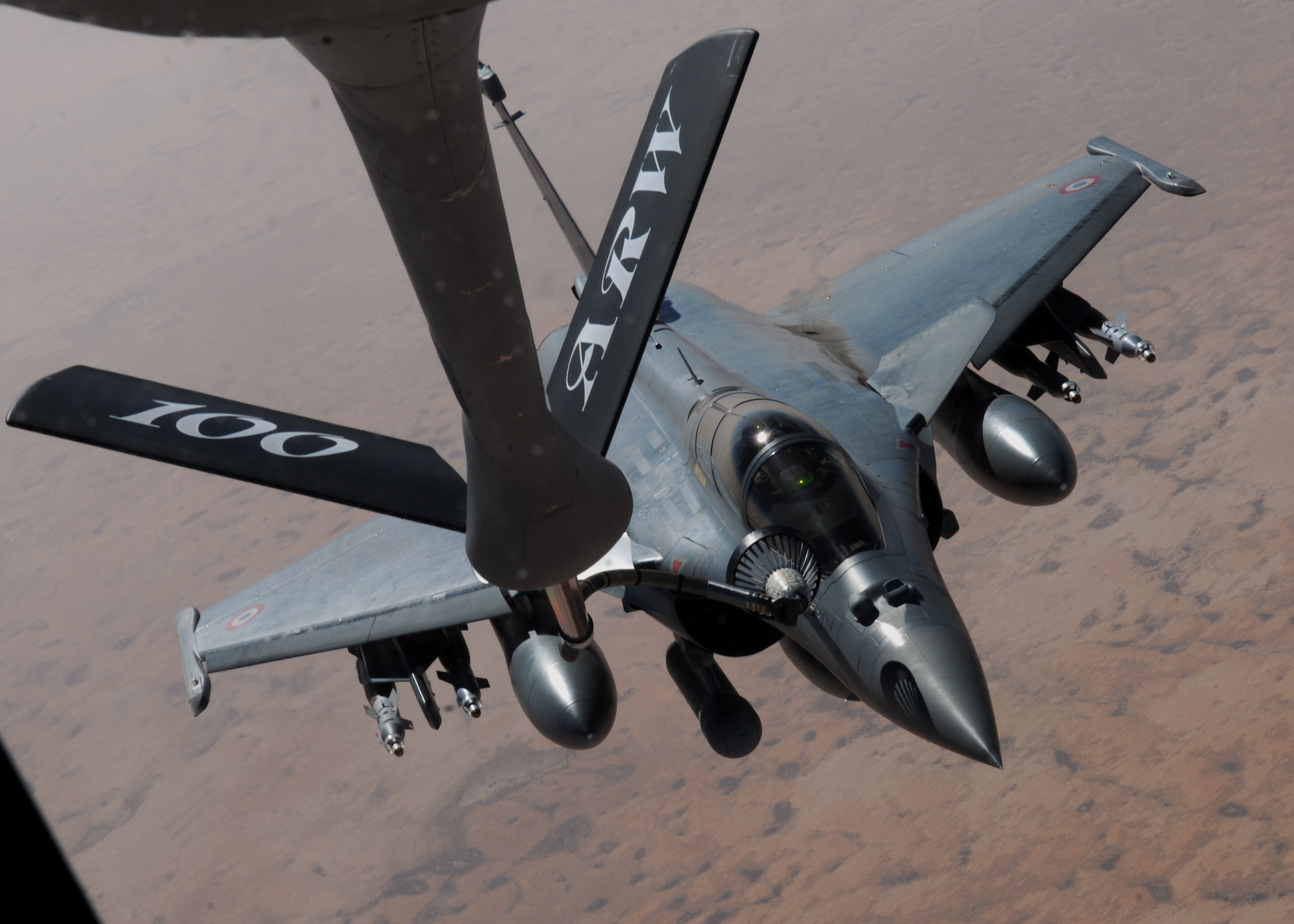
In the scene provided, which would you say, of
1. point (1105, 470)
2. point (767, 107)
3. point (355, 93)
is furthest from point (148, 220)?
point (355, 93)

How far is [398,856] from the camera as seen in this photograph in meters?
29.9

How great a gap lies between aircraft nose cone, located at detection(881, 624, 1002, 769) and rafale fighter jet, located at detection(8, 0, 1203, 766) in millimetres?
32

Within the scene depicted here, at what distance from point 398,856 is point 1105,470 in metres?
24.4

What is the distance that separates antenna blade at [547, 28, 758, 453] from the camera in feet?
16.0

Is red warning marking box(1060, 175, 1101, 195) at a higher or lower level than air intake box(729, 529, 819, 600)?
higher

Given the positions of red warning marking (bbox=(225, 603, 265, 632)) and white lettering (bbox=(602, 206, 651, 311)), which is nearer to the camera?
white lettering (bbox=(602, 206, 651, 311))

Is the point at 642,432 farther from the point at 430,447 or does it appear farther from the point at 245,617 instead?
the point at 430,447

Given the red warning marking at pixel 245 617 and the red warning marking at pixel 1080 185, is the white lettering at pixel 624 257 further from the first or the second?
the red warning marking at pixel 1080 185

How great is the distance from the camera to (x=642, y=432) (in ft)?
44.3

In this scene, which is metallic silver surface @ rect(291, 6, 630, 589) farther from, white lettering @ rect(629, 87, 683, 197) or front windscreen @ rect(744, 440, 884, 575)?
front windscreen @ rect(744, 440, 884, 575)

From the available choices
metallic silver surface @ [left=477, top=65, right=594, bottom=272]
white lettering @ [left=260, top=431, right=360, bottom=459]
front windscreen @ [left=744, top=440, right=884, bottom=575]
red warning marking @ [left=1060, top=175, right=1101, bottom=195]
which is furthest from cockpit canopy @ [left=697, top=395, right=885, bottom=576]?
red warning marking @ [left=1060, top=175, right=1101, bottom=195]

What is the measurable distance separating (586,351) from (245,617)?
12.1 meters

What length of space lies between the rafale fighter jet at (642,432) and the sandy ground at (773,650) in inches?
39.5

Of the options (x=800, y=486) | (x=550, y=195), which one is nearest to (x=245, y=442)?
(x=800, y=486)
